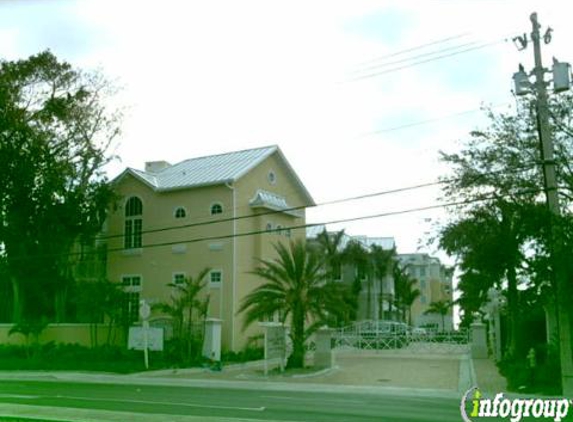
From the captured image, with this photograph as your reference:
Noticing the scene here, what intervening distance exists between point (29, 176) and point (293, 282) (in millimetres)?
15618

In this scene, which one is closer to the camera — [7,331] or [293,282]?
[293,282]

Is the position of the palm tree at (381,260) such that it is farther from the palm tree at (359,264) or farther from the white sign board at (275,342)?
the white sign board at (275,342)

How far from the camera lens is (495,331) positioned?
118ft

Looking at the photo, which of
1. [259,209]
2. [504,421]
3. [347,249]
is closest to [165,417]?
[504,421]

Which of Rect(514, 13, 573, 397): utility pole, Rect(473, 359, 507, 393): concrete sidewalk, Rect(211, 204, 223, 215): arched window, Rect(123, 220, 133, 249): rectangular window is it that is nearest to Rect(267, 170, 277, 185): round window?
Rect(211, 204, 223, 215): arched window

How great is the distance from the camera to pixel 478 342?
37875 millimetres

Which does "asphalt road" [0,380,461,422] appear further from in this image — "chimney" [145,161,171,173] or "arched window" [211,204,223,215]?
"chimney" [145,161,171,173]

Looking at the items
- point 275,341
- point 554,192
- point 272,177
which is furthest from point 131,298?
point 554,192

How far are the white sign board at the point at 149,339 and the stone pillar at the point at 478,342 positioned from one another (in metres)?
16.7

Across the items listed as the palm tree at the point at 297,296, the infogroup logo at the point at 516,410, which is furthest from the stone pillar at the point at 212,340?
the infogroup logo at the point at 516,410

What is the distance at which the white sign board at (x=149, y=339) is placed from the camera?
105 feet

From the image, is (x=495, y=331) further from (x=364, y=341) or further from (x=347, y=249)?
(x=347, y=249)

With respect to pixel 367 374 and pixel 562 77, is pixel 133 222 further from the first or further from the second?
pixel 562 77

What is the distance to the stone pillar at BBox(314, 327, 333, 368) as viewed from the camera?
30.8m
